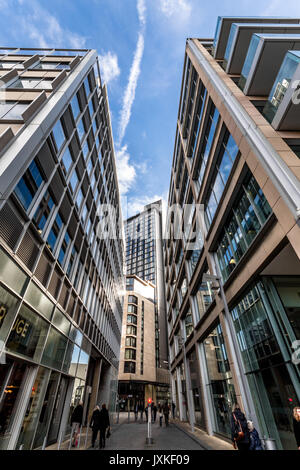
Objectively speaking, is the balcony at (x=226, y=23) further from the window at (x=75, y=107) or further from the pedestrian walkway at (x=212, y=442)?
the pedestrian walkway at (x=212, y=442)

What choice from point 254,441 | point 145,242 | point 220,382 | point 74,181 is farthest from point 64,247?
point 145,242

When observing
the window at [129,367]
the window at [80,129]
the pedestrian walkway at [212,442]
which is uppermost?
the window at [80,129]

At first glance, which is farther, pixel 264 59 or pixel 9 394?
pixel 264 59

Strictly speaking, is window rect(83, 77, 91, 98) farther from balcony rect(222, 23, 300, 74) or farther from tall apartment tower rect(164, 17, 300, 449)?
balcony rect(222, 23, 300, 74)

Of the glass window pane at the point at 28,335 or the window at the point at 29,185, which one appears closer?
the glass window pane at the point at 28,335

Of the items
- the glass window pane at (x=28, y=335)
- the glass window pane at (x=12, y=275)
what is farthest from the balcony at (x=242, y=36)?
the glass window pane at (x=28, y=335)

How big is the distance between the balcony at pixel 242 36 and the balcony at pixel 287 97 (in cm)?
587

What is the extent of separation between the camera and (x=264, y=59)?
1184cm

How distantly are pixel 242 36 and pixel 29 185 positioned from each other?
16035 mm

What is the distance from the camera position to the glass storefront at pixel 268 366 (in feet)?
25.9

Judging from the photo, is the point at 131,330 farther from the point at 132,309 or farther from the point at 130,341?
the point at 132,309

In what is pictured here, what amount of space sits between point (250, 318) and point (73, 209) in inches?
450

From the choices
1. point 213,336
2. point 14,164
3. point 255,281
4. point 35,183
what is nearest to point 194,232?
point 213,336

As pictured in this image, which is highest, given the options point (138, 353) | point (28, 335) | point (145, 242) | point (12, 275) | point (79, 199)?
point (145, 242)
